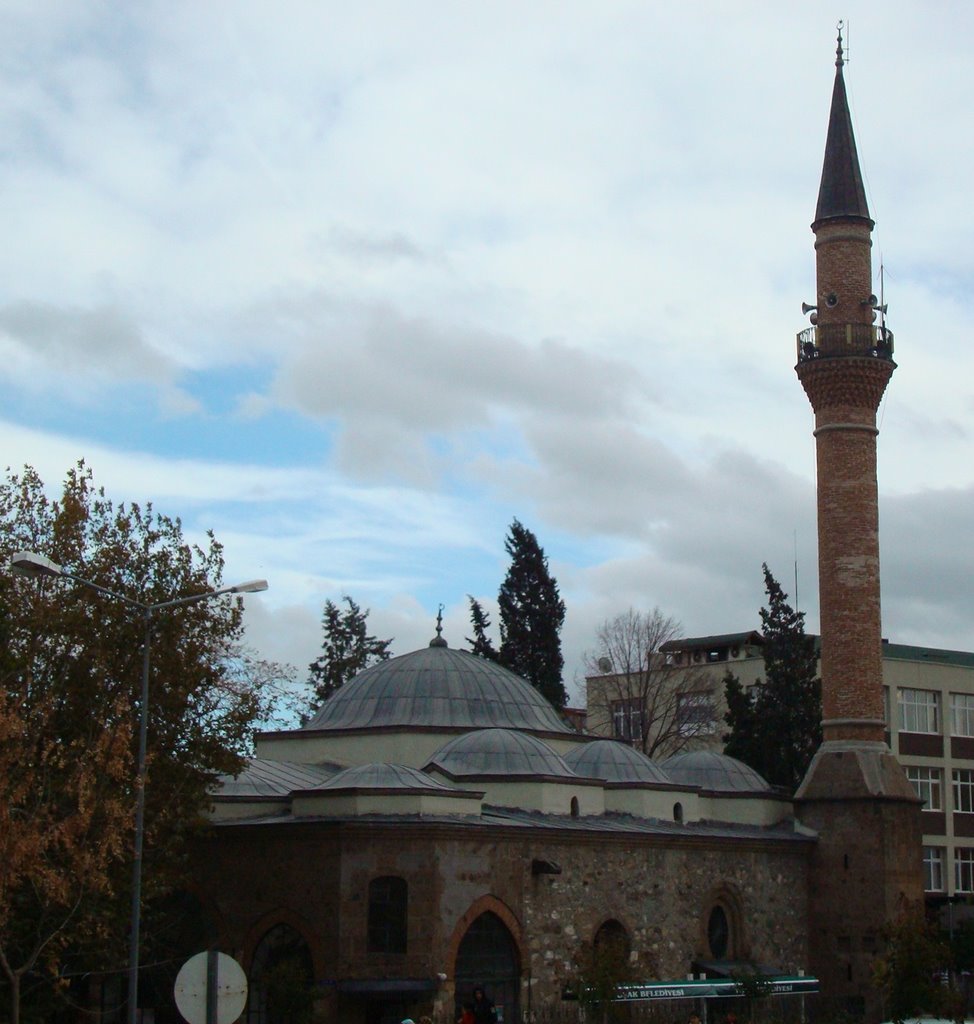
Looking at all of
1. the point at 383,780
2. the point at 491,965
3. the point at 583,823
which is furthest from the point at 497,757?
the point at 491,965

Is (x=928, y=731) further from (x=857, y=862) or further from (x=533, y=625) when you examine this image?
(x=857, y=862)

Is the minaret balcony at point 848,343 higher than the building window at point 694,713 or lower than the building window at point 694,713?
higher

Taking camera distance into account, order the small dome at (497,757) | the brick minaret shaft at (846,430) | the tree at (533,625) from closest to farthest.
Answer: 1. the small dome at (497,757)
2. the brick minaret shaft at (846,430)
3. the tree at (533,625)

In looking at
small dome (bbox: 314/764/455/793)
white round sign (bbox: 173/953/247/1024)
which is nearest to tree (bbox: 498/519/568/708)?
small dome (bbox: 314/764/455/793)

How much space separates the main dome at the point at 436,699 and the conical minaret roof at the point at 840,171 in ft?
39.3

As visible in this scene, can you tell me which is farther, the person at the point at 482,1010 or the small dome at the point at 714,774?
the small dome at the point at 714,774

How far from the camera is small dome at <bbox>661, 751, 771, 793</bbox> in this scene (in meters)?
33.8

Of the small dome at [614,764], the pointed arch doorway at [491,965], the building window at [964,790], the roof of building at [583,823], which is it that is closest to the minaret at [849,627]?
the roof of building at [583,823]

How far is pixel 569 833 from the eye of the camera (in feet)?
90.1

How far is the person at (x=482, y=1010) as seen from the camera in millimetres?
24062

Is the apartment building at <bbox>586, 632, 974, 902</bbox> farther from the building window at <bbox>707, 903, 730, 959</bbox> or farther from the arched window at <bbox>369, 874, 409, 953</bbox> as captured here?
the arched window at <bbox>369, 874, 409, 953</bbox>

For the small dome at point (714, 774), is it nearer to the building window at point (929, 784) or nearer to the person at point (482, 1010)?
the person at point (482, 1010)

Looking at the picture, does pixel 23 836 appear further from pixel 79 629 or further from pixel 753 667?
pixel 753 667

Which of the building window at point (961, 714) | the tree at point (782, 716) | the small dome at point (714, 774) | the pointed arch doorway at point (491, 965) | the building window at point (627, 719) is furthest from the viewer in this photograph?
the building window at point (627, 719)
